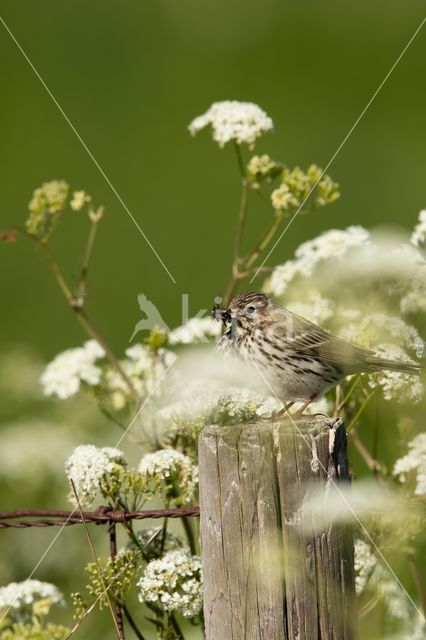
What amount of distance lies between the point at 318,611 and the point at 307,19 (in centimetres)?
1349

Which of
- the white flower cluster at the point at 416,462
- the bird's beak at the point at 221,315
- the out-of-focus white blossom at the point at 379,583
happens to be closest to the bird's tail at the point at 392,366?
the white flower cluster at the point at 416,462

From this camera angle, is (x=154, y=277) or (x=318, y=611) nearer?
(x=318, y=611)

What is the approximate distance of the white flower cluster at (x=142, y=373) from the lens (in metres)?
5.20

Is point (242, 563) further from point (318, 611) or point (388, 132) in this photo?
point (388, 132)

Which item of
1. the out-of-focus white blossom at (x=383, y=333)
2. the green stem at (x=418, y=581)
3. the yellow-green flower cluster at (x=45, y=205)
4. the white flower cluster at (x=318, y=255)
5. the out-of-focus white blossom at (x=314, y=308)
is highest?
the yellow-green flower cluster at (x=45, y=205)

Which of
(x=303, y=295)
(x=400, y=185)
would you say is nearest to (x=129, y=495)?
(x=303, y=295)

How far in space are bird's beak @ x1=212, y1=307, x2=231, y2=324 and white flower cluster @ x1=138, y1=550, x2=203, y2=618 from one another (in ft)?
3.12

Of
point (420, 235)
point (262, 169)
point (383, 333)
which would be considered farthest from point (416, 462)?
point (262, 169)

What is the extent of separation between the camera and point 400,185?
12.0 metres

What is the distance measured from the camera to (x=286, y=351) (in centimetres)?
461

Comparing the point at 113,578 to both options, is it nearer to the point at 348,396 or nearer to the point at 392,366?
the point at 348,396

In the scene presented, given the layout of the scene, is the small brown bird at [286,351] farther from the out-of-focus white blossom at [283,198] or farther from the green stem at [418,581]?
the green stem at [418,581]

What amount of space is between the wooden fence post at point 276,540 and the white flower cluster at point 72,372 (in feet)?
5.68

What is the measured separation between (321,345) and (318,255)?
67 centimetres
